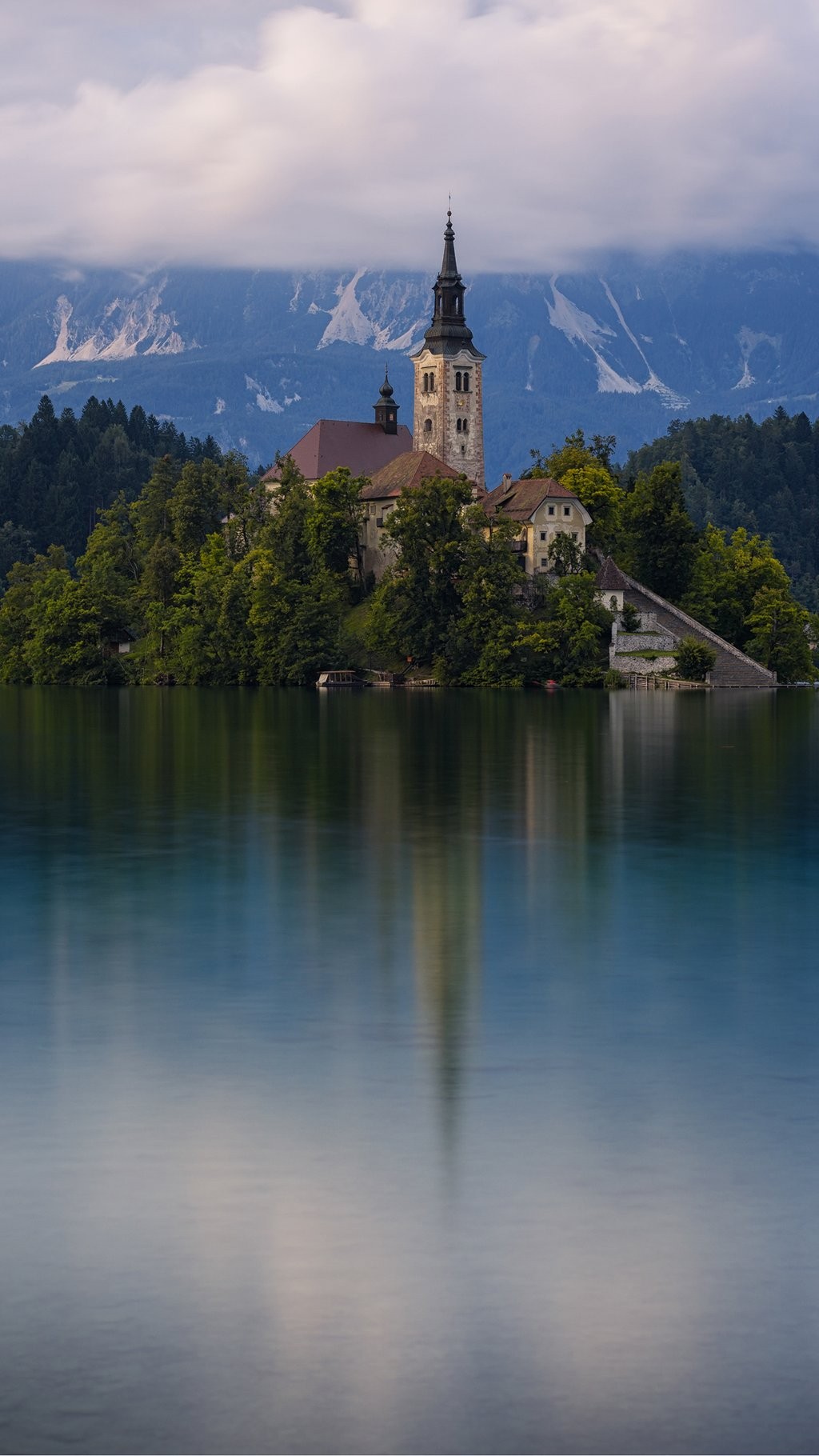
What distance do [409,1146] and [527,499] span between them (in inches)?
4973

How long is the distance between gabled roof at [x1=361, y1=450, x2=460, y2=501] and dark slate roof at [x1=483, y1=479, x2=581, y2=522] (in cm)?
479

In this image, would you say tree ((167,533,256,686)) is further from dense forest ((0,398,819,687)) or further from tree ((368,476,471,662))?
tree ((368,476,471,662))

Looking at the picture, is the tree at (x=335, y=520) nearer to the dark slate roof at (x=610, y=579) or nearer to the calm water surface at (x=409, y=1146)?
the dark slate roof at (x=610, y=579)

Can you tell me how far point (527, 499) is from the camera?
14025cm

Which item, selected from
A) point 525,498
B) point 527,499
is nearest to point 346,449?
point 525,498

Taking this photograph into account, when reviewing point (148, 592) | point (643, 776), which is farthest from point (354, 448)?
point (643, 776)

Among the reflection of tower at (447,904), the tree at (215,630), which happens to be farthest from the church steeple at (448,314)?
the reflection of tower at (447,904)

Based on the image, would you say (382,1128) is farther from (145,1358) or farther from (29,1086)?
(145,1358)

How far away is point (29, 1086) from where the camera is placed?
1800cm

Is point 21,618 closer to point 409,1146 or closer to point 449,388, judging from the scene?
point 449,388

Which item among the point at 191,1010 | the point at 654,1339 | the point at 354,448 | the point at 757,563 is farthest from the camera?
the point at 354,448

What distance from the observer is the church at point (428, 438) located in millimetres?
149875

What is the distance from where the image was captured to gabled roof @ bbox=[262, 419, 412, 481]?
545 ft

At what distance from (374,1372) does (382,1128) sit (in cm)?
506
